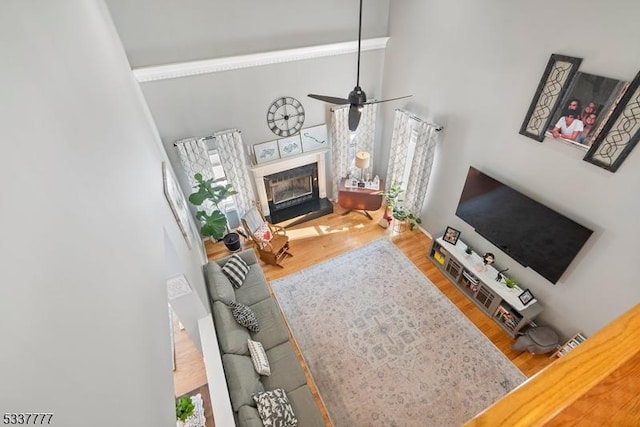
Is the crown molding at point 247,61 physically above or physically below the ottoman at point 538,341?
above

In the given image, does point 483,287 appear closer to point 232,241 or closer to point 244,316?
point 244,316

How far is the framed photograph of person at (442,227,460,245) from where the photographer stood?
4.95 metres

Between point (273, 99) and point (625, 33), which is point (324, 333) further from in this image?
point (625, 33)

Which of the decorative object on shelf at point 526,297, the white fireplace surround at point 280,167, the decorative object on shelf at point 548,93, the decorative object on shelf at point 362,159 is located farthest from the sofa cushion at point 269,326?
the decorative object on shelf at point 548,93

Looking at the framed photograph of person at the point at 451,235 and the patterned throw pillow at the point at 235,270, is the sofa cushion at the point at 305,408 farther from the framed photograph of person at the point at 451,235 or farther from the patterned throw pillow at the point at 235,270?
the framed photograph of person at the point at 451,235

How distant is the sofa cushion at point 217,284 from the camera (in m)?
4.03

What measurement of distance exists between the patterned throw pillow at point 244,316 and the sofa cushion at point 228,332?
5 centimetres

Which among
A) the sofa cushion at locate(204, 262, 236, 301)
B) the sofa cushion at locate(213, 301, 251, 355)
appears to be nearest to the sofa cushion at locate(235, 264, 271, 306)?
the sofa cushion at locate(204, 262, 236, 301)

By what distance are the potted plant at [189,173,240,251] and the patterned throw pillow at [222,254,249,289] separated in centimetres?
80

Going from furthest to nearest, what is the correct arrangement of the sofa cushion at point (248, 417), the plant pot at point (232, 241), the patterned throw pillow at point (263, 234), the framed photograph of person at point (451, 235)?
the plant pot at point (232, 241)
the patterned throw pillow at point (263, 234)
the framed photograph of person at point (451, 235)
the sofa cushion at point (248, 417)

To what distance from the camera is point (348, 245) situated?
19.1ft

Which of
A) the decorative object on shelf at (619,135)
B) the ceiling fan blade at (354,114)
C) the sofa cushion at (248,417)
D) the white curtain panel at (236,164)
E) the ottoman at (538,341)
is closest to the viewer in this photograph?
the decorative object on shelf at (619,135)

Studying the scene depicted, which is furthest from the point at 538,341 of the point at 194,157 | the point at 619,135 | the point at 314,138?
the point at 194,157

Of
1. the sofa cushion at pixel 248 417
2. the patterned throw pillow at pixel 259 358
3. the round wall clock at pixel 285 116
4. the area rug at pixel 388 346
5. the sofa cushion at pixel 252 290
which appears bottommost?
the area rug at pixel 388 346
